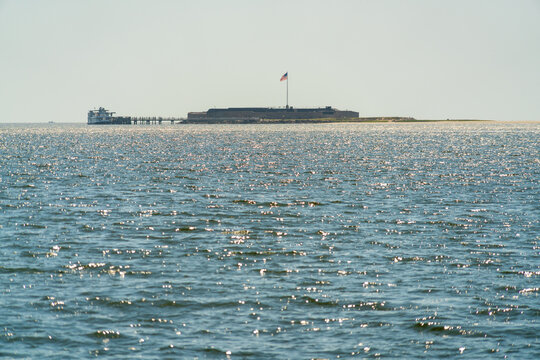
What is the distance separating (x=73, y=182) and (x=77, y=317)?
122ft

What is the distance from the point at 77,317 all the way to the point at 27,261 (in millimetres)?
7270

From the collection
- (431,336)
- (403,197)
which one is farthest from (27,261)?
(403,197)

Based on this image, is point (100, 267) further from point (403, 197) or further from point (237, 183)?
point (237, 183)

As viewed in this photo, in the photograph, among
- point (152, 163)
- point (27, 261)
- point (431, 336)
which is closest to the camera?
point (431, 336)

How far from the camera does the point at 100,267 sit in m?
23.7

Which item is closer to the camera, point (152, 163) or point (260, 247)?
point (260, 247)

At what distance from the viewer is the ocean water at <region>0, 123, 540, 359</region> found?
55.2 ft

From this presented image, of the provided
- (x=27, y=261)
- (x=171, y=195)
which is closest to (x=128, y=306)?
(x=27, y=261)

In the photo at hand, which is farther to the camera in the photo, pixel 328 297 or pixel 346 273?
pixel 346 273

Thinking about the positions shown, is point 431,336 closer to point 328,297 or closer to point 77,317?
point 328,297

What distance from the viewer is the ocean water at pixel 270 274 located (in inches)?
663

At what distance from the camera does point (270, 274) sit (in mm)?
22984

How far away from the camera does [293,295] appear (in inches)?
805

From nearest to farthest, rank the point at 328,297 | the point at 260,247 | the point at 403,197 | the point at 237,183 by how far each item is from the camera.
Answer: the point at 328,297 → the point at 260,247 → the point at 403,197 → the point at 237,183
